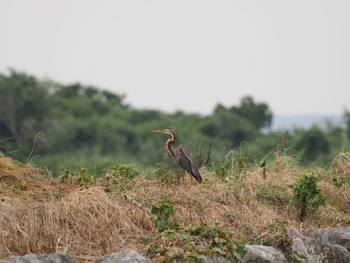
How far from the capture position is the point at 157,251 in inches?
293

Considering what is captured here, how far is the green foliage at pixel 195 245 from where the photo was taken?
23.9ft

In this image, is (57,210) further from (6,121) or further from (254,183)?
(6,121)

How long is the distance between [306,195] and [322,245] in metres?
1.19

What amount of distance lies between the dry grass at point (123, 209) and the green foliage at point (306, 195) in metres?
0.11

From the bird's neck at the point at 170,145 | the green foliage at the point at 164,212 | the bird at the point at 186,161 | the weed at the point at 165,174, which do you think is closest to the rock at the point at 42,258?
the green foliage at the point at 164,212

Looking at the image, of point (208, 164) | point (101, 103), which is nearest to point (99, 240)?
point (208, 164)

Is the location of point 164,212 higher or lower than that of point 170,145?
lower

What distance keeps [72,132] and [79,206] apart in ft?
168

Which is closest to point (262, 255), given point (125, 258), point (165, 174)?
point (125, 258)

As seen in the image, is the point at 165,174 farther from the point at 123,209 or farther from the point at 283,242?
the point at 283,242

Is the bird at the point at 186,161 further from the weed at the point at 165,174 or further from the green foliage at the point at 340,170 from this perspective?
the green foliage at the point at 340,170

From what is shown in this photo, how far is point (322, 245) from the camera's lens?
27.9 feet

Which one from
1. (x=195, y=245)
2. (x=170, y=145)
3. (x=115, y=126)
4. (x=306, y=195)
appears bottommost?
(x=115, y=126)

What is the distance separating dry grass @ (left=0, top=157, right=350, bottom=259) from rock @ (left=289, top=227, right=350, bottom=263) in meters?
0.44
